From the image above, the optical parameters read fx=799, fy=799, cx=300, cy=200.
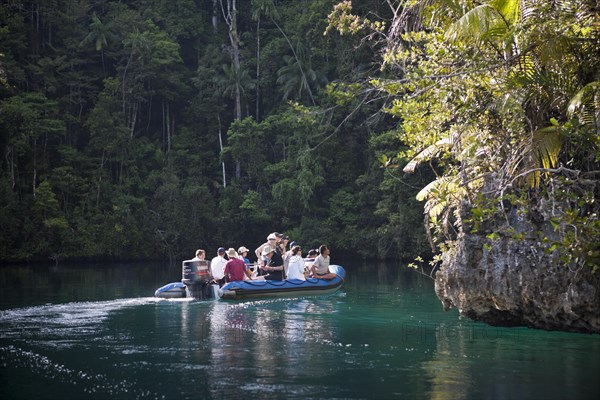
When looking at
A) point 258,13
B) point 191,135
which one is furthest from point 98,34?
point 258,13

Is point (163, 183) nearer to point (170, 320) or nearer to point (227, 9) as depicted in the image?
point (227, 9)

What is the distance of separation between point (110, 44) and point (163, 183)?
7.83 m

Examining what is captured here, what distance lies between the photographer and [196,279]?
18031mm

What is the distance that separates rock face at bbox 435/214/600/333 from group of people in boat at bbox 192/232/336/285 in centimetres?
590

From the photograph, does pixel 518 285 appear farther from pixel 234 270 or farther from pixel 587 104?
pixel 234 270

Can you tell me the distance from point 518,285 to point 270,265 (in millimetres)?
7909

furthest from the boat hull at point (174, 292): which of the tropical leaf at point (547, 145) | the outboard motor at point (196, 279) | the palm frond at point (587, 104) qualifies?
the palm frond at point (587, 104)

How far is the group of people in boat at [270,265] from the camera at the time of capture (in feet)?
60.5

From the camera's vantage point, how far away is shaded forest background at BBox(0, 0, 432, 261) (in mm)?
35656

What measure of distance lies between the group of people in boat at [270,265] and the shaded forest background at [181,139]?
14.7 m

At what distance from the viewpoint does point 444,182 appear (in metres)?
12.3

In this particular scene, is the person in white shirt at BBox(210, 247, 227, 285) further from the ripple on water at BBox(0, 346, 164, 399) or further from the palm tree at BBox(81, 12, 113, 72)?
the palm tree at BBox(81, 12, 113, 72)

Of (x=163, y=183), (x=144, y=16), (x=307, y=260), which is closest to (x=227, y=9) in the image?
(x=144, y=16)

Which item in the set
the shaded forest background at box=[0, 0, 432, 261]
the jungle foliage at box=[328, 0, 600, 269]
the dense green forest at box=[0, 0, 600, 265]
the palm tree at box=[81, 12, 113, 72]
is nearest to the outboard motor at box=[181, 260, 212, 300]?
the jungle foliage at box=[328, 0, 600, 269]
